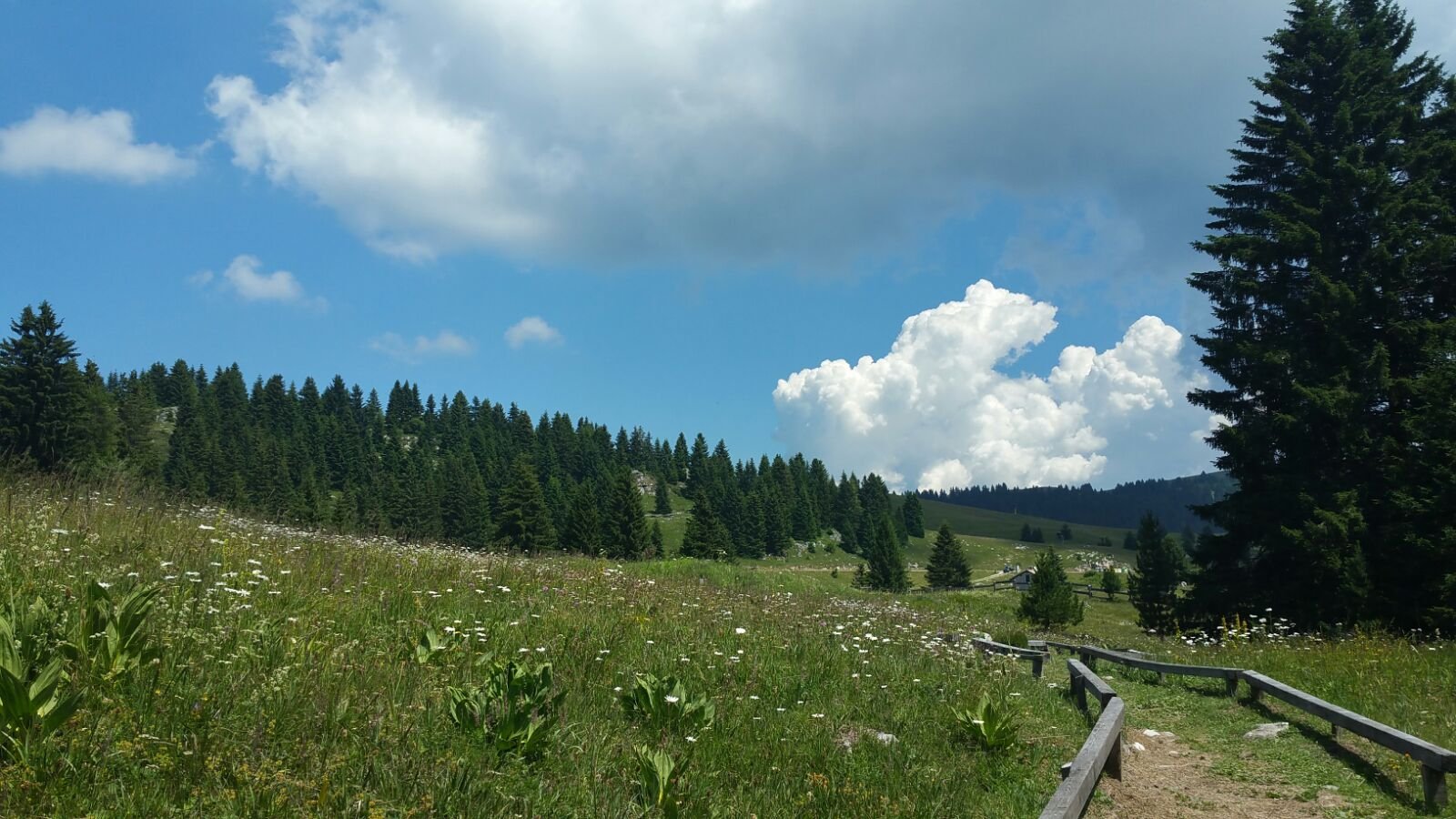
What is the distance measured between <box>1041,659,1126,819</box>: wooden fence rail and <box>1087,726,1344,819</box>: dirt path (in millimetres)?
228

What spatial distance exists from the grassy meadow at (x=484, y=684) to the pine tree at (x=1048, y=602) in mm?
19588

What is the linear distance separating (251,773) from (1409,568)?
75.9ft

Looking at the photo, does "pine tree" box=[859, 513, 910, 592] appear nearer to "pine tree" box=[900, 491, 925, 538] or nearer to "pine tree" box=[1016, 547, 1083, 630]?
"pine tree" box=[1016, 547, 1083, 630]

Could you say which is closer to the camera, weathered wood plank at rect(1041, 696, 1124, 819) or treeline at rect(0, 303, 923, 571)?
weathered wood plank at rect(1041, 696, 1124, 819)

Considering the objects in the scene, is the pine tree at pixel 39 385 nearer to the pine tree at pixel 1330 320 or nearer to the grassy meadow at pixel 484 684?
the grassy meadow at pixel 484 684

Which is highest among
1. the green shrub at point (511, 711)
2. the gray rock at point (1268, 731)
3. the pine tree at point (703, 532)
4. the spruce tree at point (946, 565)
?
the green shrub at point (511, 711)

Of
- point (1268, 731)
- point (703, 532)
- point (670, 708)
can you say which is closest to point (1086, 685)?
point (1268, 731)

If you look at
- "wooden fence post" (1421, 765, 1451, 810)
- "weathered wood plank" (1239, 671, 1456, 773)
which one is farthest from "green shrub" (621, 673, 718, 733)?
"wooden fence post" (1421, 765, 1451, 810)

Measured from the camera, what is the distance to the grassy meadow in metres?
3.85

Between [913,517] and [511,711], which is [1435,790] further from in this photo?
[913,517]

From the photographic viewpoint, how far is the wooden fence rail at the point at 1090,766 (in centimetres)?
458

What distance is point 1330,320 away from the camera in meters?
19.1

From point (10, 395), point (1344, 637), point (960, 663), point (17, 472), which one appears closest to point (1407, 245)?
point (1344, 637)

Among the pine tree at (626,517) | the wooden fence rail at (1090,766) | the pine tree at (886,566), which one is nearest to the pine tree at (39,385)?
the pine tree at (626,517)
